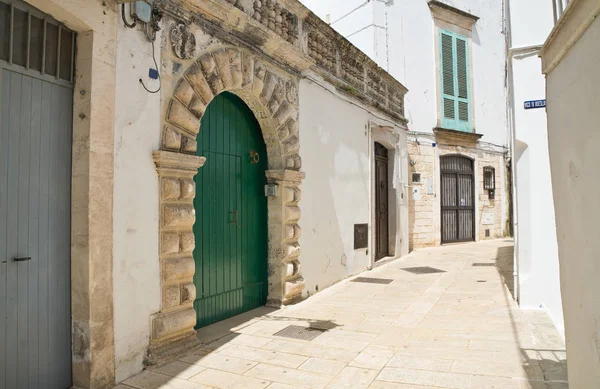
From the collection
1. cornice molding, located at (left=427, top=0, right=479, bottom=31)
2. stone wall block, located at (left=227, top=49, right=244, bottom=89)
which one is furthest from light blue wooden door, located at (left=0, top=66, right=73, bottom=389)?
cornice molding, located at (left=427, top=0, right=479, bottom=31)

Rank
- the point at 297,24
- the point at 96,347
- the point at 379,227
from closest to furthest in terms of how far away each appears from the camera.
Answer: the point at 96,347 → the point at 297,24 → the point at 379,227

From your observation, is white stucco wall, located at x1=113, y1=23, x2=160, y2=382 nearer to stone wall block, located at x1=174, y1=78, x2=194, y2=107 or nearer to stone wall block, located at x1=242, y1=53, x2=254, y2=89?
stone wall block, located at x1=174, y1=78, x2=194, y2=107

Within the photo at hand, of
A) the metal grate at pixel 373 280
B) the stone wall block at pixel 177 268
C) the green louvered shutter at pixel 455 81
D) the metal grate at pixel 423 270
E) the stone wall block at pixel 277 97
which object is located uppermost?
the green louvered shutter at pixel 455 81

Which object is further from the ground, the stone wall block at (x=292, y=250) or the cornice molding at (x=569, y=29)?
the cornice molding at (x=569, y=29)

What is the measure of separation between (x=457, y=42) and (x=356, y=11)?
350cm

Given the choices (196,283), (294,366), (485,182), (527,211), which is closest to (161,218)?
(196,283)

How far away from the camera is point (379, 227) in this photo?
31.8ft

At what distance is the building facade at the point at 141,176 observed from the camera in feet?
9.49

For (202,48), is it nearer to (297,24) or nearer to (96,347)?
(297,24)

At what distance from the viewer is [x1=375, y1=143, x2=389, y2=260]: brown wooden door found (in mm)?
9500

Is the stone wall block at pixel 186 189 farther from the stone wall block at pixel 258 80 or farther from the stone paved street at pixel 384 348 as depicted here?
the stone wall block at pixel 258 80

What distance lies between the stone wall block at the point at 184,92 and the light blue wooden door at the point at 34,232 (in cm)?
95

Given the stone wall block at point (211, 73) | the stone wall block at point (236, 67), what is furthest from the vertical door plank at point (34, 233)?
the stone wall block at point (236, 67)

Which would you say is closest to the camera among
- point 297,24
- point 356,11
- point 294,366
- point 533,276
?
point 294,366
